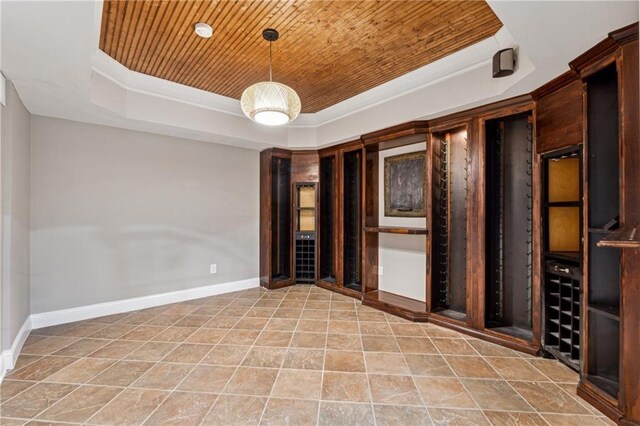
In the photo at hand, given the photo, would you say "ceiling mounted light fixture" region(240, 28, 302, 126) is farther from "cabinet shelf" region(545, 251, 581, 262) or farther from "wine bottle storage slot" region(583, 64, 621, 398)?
"cabinet shelf" region(545, 251, 581, 262)

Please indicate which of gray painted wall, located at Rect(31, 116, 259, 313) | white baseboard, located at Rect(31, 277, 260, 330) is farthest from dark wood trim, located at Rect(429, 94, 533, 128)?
white baseboard, located at Rect(31, 277, 260, 330)

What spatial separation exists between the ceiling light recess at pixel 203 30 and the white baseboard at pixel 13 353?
3.01 meters

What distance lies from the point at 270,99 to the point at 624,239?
2498 mm

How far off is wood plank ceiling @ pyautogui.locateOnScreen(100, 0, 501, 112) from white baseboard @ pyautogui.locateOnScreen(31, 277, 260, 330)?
2825 mm

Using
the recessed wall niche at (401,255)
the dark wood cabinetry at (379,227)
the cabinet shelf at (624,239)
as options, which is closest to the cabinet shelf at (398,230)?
the dark wood cabinetry at (379,227)

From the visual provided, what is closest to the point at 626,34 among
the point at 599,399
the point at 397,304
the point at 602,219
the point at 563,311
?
the point at 602,219

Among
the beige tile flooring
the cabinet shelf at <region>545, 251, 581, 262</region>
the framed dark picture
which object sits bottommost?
the beige tile flooring

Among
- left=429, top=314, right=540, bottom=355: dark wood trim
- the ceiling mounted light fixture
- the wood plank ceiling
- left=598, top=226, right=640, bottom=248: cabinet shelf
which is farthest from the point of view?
left=429, top=314, right=540, bottom=355: dark wood trim

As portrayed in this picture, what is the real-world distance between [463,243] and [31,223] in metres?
4.77

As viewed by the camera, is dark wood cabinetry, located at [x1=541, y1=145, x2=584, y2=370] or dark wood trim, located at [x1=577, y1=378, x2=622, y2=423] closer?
dark wood trim, located at [x1=577, y1=378, x2=622, y2=423]

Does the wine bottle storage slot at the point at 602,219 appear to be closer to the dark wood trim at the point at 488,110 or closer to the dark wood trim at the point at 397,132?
the dark wood trim at the point at 488,110

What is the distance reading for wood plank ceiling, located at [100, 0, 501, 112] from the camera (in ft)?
7.07

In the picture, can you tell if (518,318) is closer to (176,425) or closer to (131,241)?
(176,425)

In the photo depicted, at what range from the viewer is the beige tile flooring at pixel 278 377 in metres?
1.79
